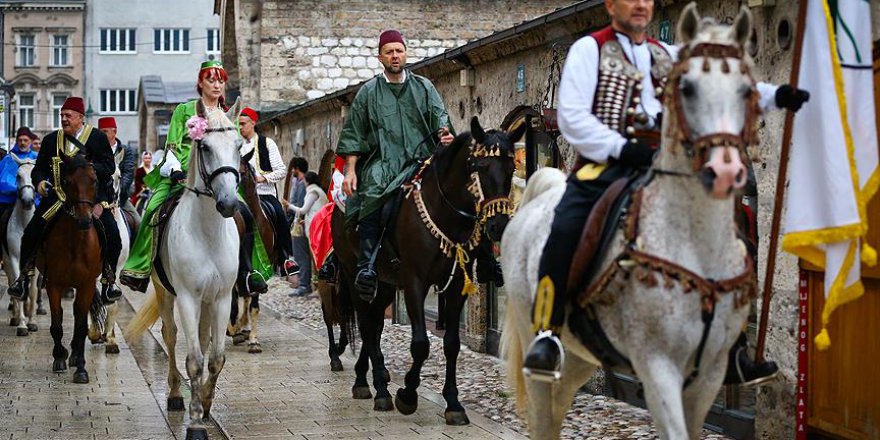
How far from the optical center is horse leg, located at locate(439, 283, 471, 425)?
9742mm

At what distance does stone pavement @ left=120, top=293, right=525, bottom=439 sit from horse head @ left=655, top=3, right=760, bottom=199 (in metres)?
4.51

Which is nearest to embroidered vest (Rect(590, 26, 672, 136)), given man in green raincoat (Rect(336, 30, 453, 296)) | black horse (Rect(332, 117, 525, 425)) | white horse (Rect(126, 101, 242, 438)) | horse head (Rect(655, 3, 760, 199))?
horse head (Rect(655, 3, 760, 199))

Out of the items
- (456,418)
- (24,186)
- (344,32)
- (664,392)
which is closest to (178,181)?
(456,418)

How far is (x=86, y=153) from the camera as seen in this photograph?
12.9 metres

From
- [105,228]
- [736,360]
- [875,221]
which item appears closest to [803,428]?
[875,221]

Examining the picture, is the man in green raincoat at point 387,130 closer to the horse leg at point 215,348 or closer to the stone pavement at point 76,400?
the horse leg at point 215,348

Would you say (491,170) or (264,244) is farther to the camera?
(264,244)

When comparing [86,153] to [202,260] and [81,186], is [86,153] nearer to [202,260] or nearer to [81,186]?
[81,186]

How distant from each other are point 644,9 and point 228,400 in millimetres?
6172

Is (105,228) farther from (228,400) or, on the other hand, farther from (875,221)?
(875,221)

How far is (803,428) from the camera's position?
26.8 feet

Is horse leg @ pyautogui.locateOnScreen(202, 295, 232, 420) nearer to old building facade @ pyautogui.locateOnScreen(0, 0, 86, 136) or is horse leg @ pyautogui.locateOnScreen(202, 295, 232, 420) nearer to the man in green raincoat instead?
the man in green raincoat

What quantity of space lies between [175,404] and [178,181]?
1.82 metres

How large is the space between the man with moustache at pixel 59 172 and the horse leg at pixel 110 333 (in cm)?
99
